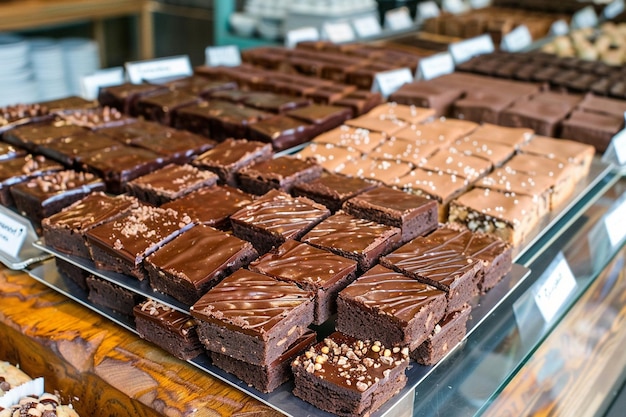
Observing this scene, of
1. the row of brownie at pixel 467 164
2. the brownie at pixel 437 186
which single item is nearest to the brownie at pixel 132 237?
the row of brownie at pixel 467 164

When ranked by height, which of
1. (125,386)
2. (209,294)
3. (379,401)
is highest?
(209,294)

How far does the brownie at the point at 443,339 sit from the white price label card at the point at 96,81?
2768 millimetres

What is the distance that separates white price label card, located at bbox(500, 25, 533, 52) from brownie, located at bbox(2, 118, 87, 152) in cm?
346

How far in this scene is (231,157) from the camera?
8.76ft

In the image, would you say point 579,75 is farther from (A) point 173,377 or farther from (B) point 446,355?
(A) point 173,377

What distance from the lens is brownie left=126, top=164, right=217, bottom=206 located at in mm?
2381

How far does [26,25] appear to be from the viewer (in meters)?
5.67

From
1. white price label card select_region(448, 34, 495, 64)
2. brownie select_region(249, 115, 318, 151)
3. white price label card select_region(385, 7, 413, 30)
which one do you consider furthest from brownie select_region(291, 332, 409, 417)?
white price label card select_region(385, 7, 413, 30)

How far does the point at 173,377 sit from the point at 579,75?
3.51 m

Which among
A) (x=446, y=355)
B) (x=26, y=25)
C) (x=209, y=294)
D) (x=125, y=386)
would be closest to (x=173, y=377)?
(x=125, y=386)

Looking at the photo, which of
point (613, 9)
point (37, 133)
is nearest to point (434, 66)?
point (37, 133)

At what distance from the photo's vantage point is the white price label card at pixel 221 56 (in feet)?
14.6

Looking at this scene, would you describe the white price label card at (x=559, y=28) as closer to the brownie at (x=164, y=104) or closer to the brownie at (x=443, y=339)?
the brownie at (x=164, y=104)

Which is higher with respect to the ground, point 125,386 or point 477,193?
point 477,193
